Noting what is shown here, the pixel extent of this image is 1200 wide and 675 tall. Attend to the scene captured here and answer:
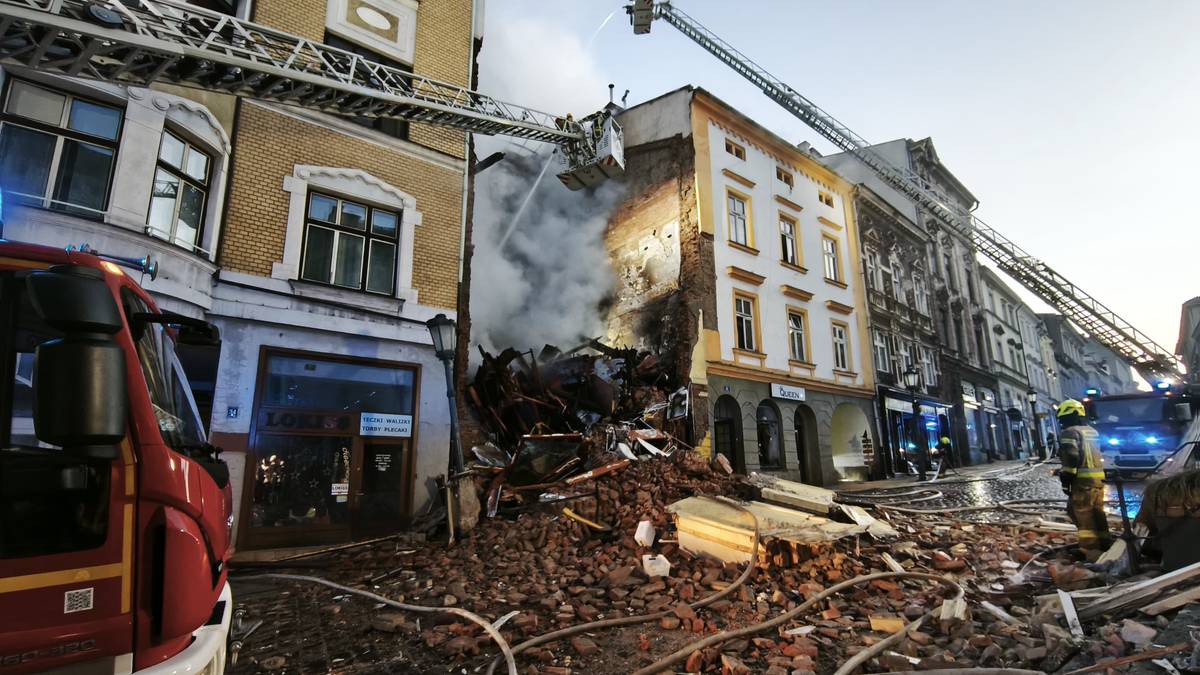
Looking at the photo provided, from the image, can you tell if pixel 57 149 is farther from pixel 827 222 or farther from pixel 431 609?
pixel 827 222

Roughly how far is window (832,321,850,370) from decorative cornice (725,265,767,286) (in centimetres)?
452

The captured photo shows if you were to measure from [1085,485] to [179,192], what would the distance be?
1233 cm

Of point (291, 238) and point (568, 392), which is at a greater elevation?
point (291, 238)

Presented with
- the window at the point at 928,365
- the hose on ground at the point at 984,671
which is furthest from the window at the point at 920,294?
the hose on ground at the point at 984,671

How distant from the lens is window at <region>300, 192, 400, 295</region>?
9.34 m

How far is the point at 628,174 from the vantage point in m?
18.2

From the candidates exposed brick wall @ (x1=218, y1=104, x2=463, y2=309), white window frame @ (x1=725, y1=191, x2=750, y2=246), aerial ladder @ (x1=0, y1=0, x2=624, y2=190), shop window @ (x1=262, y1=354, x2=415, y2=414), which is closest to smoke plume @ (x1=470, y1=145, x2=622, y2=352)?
white window frame @ (x1=725, y1=191, x2=750, y2=246)

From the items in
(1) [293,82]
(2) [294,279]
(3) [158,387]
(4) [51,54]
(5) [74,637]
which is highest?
(1) [293,82]

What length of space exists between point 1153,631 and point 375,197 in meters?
11.1

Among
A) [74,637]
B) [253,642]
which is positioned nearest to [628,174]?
[253,642]

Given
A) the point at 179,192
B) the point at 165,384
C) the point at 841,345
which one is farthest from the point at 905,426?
the point at 165,384

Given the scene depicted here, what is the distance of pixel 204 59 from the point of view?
6.49 m

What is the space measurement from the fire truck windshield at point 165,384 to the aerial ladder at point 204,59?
4884 millimetres

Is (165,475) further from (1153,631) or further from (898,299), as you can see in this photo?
(898,299)
